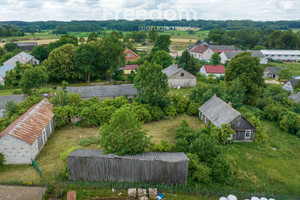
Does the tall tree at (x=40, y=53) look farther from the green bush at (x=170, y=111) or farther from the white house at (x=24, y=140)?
the green bush at (x=170, y=111)

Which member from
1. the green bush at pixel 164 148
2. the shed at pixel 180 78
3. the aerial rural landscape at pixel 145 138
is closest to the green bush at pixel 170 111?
the aerial rural landscape at pixel 145 138

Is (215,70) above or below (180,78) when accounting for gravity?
above

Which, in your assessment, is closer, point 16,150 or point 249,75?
point 16,150

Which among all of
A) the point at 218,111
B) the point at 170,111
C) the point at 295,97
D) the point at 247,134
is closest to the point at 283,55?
the point at 295,97

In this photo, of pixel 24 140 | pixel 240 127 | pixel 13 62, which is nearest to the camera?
pixel 24 140

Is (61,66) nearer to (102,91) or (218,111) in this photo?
(102,91)
